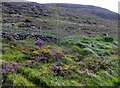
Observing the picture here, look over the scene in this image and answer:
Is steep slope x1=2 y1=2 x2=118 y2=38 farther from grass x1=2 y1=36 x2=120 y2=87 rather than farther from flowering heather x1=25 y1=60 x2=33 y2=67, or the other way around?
flowering heather x1=25 y1=60 x2=33 y2=67

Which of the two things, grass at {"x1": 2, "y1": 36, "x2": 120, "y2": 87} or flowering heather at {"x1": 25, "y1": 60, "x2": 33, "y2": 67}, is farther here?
flowering heather at {"x1": 25, "y1": 60, "x2": 33, "y2": 67}

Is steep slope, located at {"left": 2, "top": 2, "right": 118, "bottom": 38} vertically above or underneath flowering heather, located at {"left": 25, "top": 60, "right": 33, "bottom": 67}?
underneath

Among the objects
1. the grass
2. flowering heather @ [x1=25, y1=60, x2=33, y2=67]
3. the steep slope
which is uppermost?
flowering heather @ [x1=25, y1=60, x2=33, y2=67]

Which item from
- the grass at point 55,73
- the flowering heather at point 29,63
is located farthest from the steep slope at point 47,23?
the flowering heather at point 29,63

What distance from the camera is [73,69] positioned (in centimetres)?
1806

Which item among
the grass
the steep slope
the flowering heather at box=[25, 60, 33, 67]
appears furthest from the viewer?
the steep slope

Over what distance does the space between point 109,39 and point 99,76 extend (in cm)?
1997

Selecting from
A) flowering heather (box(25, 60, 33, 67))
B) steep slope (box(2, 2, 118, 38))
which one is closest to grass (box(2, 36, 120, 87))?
flowering heather (box(25, 60, 33, 67))

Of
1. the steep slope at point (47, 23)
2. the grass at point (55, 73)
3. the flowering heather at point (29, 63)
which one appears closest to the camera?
the grass at point (55, 73)

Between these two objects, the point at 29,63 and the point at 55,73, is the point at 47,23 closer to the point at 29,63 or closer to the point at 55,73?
the point at 29,63

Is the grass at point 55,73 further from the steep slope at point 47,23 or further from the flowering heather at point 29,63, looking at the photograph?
the steep slope at point 47,23

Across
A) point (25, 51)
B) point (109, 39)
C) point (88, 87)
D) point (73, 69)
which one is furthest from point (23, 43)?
point (109, 39)

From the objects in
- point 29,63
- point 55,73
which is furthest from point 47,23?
point 55,73

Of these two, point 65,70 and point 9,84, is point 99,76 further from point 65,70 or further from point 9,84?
point 9,84
